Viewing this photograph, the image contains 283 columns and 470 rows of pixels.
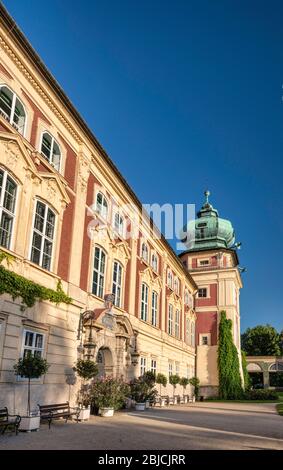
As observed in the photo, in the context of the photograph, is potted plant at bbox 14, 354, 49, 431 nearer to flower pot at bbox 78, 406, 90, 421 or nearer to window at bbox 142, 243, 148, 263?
flower pot at bbox 78, 406, 90, 421

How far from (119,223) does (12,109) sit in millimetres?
9868

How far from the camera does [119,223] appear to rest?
2258 cm

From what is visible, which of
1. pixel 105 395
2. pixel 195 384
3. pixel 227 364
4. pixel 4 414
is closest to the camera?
pixel 4 414

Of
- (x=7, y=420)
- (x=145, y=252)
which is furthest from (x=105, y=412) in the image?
(x=145, y=252)

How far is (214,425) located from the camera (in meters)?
Result: 15.0

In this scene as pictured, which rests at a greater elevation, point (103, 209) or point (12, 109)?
point (12, 109)

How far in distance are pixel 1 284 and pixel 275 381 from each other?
185 ft

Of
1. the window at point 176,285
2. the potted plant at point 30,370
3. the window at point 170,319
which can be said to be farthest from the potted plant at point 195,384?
the potted plant at point 30,370

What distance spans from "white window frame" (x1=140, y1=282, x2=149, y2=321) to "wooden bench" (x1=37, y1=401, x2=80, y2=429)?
10.7m

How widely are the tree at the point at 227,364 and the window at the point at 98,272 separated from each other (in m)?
23.6

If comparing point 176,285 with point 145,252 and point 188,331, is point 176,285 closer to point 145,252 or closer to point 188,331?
point 188,331

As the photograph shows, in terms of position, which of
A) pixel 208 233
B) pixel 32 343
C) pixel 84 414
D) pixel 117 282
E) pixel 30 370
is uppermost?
pixel 208 233
